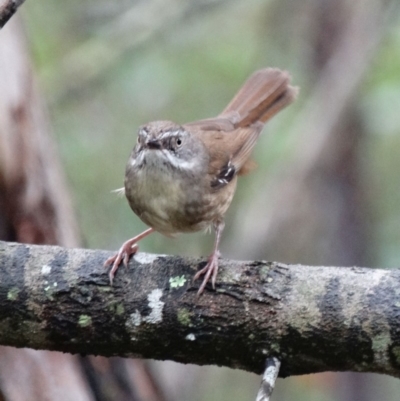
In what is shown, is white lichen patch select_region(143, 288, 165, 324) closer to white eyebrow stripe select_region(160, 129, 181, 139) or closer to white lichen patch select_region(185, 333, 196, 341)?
white lichen patch select_region(185, 333, 196, 341)

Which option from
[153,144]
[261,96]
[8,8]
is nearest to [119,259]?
[153,144]

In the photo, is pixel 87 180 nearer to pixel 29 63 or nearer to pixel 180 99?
pixel 180 99

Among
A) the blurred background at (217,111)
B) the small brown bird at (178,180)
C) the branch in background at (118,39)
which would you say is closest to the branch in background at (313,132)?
the blurred background at (217,111)

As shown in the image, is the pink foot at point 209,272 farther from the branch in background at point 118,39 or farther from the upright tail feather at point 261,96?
the branch in background at point 118,39

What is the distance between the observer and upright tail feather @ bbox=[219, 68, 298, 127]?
5.10m

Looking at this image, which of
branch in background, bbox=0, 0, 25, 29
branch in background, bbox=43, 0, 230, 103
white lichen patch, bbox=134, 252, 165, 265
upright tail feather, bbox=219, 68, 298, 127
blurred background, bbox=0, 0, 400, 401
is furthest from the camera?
branch in background, bbox=43, 0, 230, 103

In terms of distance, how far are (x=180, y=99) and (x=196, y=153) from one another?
11.6ft

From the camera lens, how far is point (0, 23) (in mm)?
2824

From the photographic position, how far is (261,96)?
16.8 feet

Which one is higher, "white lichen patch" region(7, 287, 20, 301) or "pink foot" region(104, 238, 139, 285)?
"pink foot" region(104, 238, 139, 285)

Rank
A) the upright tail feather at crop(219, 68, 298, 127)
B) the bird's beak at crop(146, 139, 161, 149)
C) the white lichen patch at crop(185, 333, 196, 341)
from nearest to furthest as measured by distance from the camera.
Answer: the white lichen patch at crop(185, 333, 196, 341) → the bird's beak at crop(146, 139, 161, 149) → the upright tail feather at crop(219, 68, 298, 127)

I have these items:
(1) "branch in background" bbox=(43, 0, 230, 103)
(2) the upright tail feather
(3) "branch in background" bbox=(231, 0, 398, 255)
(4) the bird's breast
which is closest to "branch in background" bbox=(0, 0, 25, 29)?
(4) the bird's breast

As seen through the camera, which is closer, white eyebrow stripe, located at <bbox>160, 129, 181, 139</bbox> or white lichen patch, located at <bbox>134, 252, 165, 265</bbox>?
white lichen patch, located at <bbox>134, 252, 165, 265</bbox>

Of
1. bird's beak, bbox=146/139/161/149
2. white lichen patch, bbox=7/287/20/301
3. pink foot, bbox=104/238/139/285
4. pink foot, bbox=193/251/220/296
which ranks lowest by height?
white lichen patch, bbox=7/287/20/301
